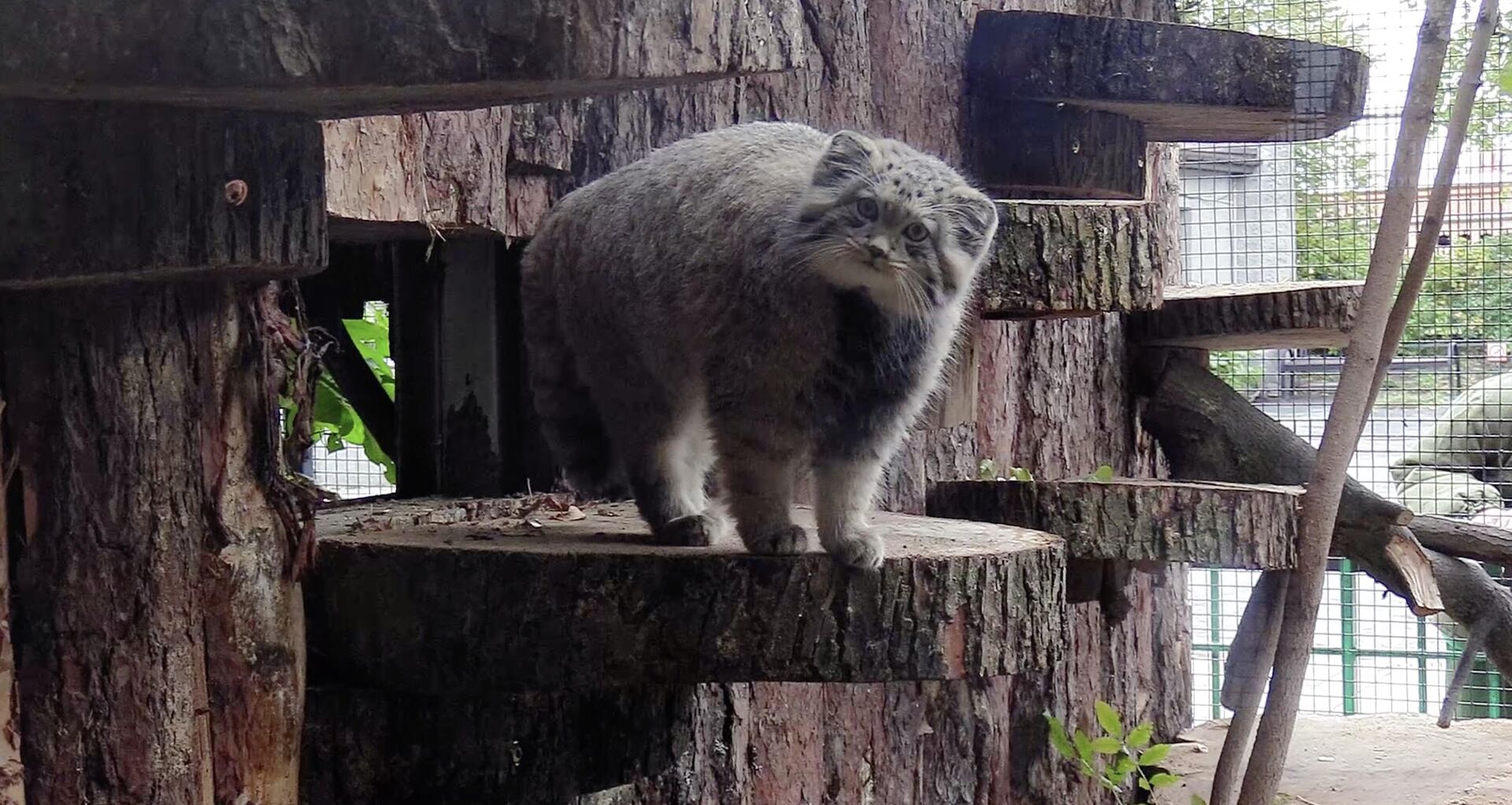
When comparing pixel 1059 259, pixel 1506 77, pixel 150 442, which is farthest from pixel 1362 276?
pixel 150 442

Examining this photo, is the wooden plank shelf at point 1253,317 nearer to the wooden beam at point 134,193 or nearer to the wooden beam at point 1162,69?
the wooden beam at point 1162,69

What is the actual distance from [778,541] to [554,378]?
848 mm

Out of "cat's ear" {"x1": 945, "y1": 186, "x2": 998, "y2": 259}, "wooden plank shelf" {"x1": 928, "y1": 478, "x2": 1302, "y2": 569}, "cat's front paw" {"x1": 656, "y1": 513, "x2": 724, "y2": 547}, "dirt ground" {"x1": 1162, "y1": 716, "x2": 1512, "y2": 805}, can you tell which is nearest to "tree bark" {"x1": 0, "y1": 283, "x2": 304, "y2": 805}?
"cat's front paw" {"x1": 656, "y1": 513, "x2": 724, "y2": 547}

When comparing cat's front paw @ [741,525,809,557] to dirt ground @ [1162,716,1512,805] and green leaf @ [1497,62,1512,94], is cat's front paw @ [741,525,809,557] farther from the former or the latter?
dirt ground @ [1162,716,1512,805]

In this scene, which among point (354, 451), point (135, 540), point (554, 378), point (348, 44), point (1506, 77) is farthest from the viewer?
point (354, 451)

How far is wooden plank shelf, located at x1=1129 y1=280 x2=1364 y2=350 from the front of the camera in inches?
164

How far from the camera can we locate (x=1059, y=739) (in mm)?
4191

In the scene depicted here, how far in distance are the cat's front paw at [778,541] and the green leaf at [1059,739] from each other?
2.15 metres

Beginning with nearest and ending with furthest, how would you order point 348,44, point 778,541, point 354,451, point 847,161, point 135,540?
point 348,44, point 135,540, point 778,541, point 847,161, point 354,451

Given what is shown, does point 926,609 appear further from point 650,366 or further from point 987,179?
point 987,179

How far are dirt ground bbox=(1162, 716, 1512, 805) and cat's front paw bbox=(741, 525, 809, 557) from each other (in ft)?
10.2

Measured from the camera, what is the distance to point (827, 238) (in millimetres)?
2355

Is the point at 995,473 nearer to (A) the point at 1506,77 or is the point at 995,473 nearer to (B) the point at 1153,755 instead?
(B) the point at 1153,755

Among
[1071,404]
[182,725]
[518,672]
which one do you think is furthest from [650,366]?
[1071,404]
